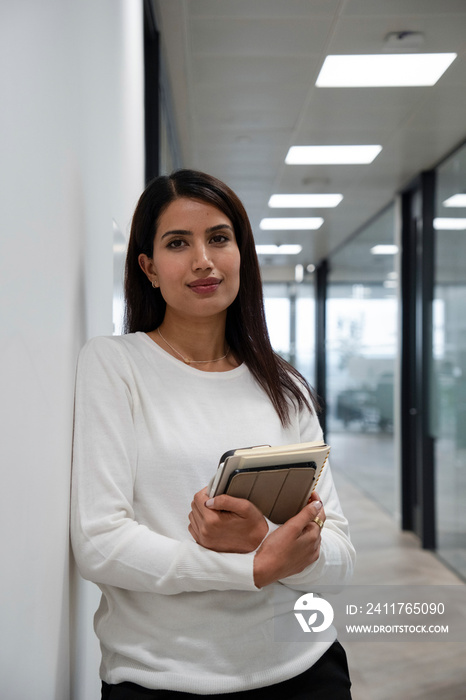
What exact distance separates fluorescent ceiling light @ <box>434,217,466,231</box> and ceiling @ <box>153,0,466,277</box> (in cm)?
47

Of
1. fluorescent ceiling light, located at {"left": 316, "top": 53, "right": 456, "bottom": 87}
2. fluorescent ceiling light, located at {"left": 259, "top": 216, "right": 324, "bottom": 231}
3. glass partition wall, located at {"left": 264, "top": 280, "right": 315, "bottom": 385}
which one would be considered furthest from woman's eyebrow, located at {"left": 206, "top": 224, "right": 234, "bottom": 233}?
glass partition wall, located at {"left": 264, "top": 280, "right": 315, "bottom": 385}

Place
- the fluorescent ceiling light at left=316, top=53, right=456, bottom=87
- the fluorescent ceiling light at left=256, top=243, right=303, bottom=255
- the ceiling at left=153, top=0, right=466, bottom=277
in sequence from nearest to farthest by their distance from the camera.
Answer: the ceiling at left=153, top=0, right=466, bottom=277
the fluorescent ceiling light at left=316, top=53, right=456, bottom=87
the fluorescent ceiling light at left=256, top=243, right=303, bottom=255

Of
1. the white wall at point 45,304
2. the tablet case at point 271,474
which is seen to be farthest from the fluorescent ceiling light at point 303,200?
the tablet case at point 271,474

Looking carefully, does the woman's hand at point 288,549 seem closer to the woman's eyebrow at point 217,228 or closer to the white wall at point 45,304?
the white wall at point 45,304

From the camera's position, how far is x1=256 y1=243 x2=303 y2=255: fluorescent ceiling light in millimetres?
9141

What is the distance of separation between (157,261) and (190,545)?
524mm

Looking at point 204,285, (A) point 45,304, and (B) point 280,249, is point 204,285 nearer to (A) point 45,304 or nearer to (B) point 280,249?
(A) point 45,304

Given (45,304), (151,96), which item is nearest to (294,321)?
(151,96)

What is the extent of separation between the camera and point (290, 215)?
708 centimetres

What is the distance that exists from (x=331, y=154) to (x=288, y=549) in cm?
424

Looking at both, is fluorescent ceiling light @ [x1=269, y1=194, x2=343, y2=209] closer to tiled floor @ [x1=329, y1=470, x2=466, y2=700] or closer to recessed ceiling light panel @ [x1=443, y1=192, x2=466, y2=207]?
recessed ceiling light panel @ [x1=443, y1=192, x2=466, y2=207]

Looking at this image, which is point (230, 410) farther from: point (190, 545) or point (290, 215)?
point (290, 215)

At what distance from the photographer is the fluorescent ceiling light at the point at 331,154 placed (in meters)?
4.71

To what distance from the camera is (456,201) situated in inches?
176
